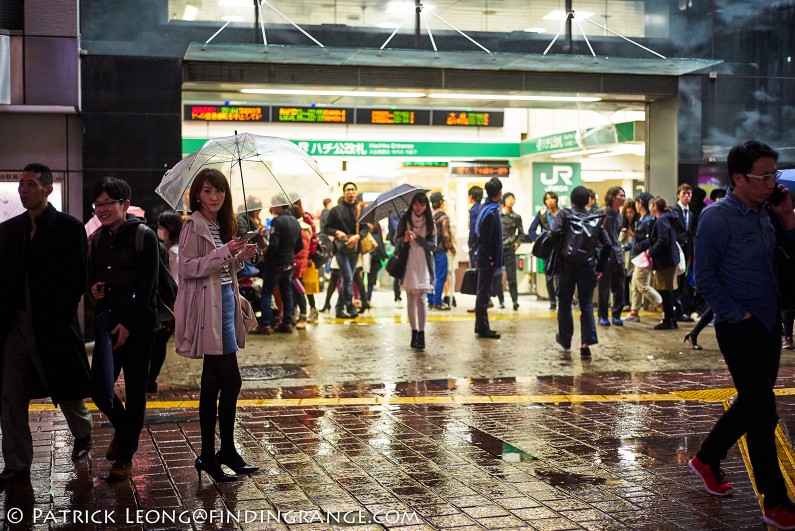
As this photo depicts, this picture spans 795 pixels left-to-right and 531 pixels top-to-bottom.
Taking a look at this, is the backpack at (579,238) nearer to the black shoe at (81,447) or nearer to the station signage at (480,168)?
the black shoe at (81,447)

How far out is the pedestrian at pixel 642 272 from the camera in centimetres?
1489

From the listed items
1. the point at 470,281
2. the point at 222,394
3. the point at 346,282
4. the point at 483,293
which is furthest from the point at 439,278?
the point at 222,394

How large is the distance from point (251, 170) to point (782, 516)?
12.7 ft

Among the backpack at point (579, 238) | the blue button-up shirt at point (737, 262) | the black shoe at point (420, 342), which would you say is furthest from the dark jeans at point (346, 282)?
the blue button-up shirt at point (737, 262)

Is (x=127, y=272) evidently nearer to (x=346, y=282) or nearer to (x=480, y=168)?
(x=346, y=282)

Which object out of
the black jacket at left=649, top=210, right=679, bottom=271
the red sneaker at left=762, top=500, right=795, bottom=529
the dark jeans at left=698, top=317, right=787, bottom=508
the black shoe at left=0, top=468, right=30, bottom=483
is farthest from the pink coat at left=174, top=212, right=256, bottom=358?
the black jacket at left=649, top=210, right=679, bottom=271

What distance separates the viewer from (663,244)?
1413cm

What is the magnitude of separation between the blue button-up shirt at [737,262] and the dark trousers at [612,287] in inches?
354

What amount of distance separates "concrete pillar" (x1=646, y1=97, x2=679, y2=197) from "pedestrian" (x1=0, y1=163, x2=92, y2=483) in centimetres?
1193

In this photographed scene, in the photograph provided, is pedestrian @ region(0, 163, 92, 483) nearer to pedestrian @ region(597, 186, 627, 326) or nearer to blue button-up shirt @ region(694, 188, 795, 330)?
blue button-up shirt @ region(694, 188, 795, 330)

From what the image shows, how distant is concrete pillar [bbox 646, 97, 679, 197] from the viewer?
1652 centimetres

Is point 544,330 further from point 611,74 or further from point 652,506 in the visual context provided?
point 652,506

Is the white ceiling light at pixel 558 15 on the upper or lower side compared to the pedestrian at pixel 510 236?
upper

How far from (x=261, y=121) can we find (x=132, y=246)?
41.6 ft
